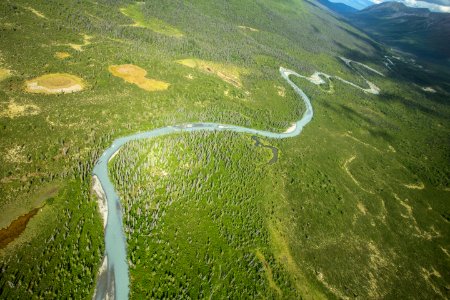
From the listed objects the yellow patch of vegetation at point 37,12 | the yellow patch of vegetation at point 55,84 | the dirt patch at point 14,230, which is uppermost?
the yellow patch of vegetation at point 37,12

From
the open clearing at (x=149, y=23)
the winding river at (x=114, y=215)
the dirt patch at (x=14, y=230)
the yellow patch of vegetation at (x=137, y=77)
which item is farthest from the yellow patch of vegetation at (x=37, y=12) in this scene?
the dirt patch at (x=14, y=230)

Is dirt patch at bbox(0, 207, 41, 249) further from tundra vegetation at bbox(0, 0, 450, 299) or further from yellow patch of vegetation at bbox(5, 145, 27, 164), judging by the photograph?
yellow patch of vegetation at bbox(5, 145, 27, 164)

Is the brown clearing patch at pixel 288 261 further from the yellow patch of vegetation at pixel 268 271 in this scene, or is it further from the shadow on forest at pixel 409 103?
the shadow on forest at pixel 409 103

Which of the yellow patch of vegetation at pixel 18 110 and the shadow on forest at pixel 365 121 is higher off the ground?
the shadow on forest at pixel 365 121

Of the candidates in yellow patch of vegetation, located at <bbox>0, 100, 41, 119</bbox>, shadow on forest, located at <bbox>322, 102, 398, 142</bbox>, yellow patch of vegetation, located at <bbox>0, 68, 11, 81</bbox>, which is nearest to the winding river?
yellow patch of vegetation, located at <bbox>0, 100, 41, 119</bbox>

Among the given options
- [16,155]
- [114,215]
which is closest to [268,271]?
[114,215]

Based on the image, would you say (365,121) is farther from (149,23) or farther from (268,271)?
(149,23)
